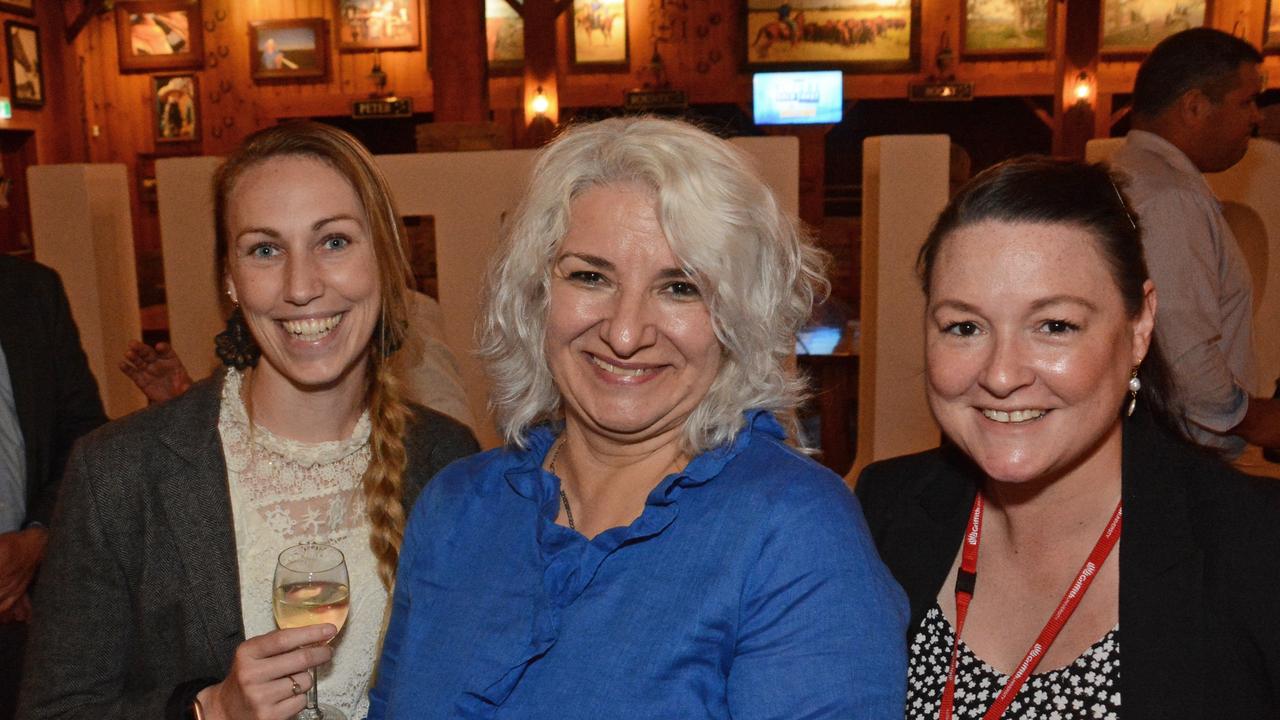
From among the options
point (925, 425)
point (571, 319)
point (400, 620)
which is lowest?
point (925, 425)

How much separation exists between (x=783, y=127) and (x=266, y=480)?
11998mm

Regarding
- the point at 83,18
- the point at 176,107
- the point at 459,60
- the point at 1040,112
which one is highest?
the point at 83,18

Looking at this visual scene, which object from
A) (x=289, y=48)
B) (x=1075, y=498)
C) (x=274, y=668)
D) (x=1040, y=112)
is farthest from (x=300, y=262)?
(x=289, y=48)

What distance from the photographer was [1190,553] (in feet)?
4.88

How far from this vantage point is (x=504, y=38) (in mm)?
13594

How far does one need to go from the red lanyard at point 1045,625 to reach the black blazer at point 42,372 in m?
2.02

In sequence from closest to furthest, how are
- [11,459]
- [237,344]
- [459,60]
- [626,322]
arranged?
[626,322]
[237,344]
[11,459]
[459,60]

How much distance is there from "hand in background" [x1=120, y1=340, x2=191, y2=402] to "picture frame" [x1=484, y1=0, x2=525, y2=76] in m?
11.1

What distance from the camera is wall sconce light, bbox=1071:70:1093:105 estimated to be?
1218 centimetres

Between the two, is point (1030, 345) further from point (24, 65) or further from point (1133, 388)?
point (24, 65)

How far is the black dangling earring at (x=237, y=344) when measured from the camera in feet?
6.36

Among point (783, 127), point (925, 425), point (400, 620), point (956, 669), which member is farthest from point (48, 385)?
point (783, 127)

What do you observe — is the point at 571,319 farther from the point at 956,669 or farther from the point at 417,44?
the point at 417,44

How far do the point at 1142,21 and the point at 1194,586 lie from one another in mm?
12658
